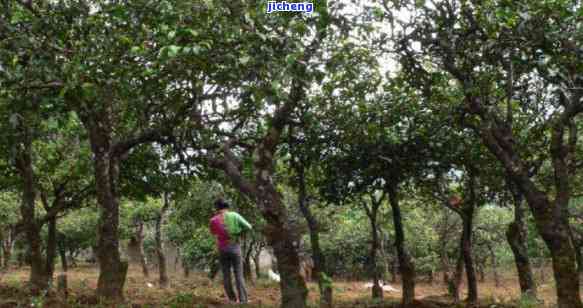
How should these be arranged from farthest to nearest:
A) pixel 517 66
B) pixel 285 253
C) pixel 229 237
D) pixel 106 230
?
1. pixel 229 237
2. pixel 106 230
3. pixel 517 66
4. pixel 285 253

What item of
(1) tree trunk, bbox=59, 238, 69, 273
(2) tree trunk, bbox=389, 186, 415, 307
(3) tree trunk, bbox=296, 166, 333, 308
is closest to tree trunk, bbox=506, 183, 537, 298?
(2) tree trunk, bbox=389, 186, 415, 307

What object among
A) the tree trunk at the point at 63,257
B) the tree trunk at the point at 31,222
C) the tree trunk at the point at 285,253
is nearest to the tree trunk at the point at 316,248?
the tree trunk at the point at 285,253

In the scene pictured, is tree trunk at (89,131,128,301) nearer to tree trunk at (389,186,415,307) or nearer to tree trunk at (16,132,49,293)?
tree trunk at (16,132,49,293)

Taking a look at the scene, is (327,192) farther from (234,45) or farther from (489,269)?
(489,269)

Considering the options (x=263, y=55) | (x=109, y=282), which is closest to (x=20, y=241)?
(x=109, y=282)

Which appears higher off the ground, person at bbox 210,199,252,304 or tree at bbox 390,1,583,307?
tree at bbox 390,1,583,307

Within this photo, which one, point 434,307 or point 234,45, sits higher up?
point 234,45

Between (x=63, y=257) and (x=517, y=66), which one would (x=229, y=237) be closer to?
(x=517, y=66)

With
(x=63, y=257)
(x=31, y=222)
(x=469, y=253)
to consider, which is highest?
(x=31, y=222)

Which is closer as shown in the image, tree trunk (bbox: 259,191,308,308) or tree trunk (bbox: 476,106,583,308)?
tree trunk (bbox: 259,191,308,308)

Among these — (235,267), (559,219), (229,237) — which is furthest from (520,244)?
(229,237)

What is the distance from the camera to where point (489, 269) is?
3981 centimetres

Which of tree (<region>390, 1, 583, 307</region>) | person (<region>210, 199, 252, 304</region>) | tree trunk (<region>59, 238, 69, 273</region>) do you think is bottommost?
tree trunk (<region>59, 238, 69, 273</region>)

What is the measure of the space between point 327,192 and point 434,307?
355 cm
